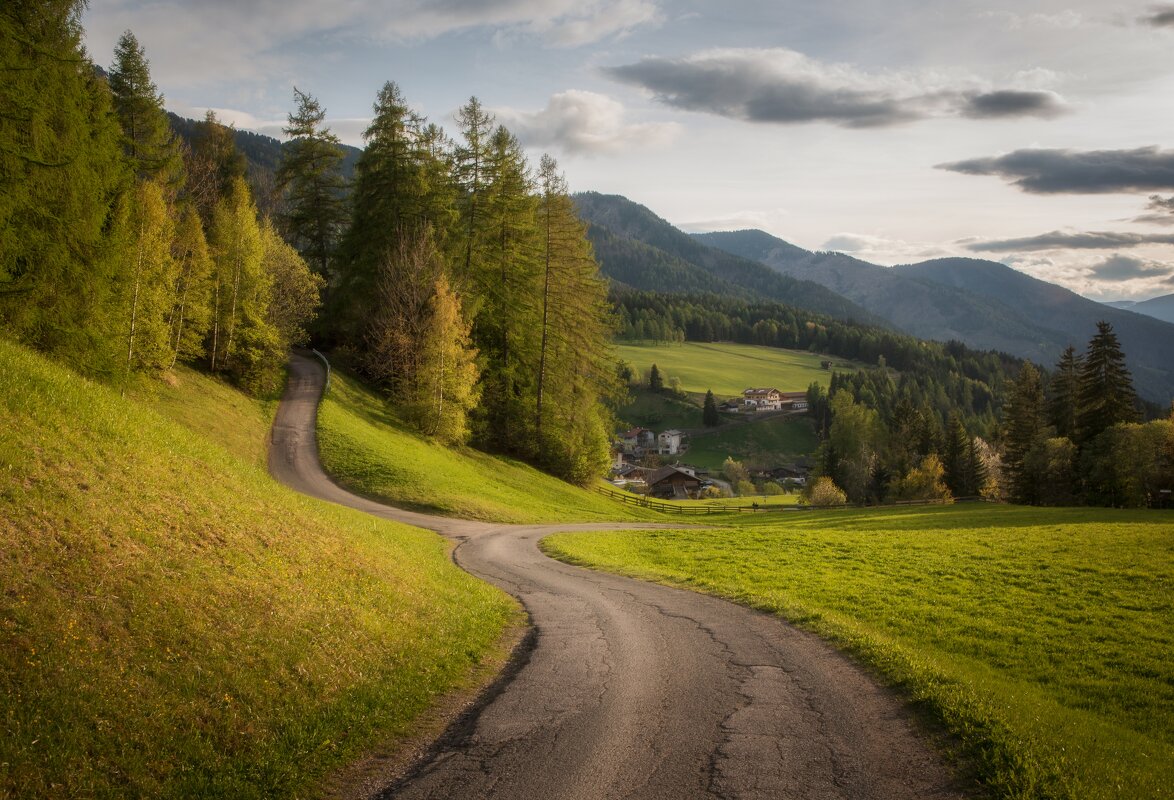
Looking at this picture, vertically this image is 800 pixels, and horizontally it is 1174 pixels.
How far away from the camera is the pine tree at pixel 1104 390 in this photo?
55.5 m

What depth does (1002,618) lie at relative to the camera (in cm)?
1598

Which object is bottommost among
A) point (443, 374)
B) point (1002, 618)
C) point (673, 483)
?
point (673, 483)

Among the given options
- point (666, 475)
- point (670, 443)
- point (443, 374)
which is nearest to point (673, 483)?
point (666, 475)

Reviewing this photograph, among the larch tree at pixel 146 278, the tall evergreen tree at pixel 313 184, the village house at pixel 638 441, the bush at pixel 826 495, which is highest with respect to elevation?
the tall evergreen tree at pixel 313 184

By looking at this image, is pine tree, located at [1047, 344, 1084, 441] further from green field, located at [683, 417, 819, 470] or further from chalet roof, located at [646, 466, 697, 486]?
green field, located at [683, 417, 819, 470]

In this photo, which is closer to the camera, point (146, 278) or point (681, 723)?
point (681, 723)

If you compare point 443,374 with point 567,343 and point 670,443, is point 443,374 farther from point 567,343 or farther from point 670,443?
point 670,443

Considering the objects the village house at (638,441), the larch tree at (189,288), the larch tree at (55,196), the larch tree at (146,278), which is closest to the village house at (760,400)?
the village house at (638,441)

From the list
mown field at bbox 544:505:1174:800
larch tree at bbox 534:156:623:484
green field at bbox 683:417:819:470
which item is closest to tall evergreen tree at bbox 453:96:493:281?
larch tree at bbox 534:156:623:484

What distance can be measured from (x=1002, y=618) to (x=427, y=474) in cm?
A: 2990

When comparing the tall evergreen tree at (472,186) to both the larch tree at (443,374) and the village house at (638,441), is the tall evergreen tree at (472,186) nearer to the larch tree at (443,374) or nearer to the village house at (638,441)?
the larch tree at (443,374)

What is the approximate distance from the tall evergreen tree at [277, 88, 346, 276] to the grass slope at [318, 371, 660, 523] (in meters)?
16.8

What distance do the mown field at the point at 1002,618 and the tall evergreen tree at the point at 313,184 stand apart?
4233 cm

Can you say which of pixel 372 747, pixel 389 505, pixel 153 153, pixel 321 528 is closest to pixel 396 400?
pixel 389 505
